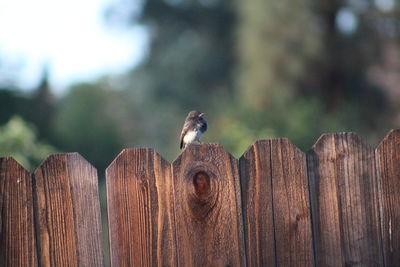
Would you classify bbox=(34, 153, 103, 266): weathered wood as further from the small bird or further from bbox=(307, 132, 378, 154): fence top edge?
the small bird

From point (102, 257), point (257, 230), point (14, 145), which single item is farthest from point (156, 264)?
point (14, 145)

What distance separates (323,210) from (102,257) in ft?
3.32

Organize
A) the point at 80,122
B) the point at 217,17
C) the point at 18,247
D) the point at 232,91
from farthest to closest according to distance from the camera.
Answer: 1. the point at 217,17
2. the point at 232,91
3. the point at 80,122
4. the point at 18,247

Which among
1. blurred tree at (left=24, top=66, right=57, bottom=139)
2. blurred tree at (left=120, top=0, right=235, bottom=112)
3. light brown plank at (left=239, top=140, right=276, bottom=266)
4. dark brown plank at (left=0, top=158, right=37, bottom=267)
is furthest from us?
blurred tree at (left=120, top=0, right=235, bottom=112)

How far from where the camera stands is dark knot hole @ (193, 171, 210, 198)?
3.24 m

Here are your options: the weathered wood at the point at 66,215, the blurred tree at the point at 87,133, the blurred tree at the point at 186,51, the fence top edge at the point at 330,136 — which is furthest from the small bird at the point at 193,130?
the blurred tree at the point at 186,51

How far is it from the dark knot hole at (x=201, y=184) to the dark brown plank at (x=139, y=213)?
115 mm

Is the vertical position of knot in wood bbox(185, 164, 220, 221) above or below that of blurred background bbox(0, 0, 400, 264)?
below

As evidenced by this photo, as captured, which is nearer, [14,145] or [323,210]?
[323,210]

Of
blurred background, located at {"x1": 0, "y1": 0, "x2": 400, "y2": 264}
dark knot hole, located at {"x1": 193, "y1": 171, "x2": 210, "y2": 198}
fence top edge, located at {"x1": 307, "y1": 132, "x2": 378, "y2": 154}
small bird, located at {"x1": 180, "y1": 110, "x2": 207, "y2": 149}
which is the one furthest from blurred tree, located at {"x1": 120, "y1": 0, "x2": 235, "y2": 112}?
dark knot hole, located at {"x1": 193, "y1": 171, "x2": 210, "y2": 198}

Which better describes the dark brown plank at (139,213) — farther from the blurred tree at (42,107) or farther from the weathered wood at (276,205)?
the blurred tree at (42,107)

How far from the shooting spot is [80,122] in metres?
25.2

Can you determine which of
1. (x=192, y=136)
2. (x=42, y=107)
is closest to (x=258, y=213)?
(x=192, y=136)

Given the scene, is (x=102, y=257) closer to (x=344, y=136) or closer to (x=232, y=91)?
(x=344, y=136)
